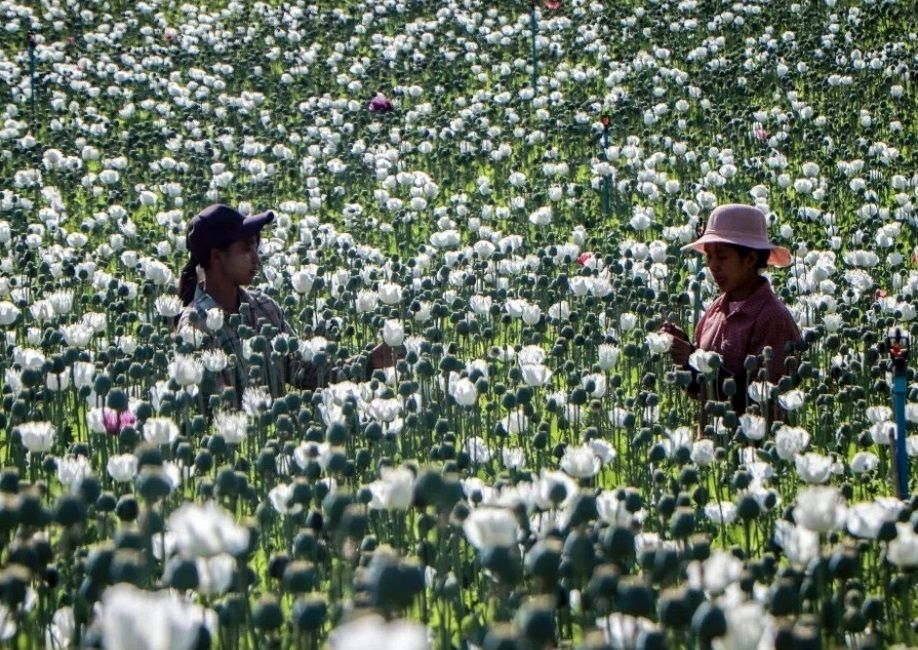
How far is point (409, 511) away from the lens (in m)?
5.75

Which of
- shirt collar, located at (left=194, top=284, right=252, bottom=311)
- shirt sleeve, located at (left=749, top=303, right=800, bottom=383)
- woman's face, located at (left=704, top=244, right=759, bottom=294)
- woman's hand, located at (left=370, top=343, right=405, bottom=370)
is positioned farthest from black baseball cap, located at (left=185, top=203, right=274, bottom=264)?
shirt sleeve, located at (left=749, top=303, right=800, bottom=383)

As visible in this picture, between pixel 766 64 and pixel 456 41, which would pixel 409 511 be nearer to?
pixel 766 64

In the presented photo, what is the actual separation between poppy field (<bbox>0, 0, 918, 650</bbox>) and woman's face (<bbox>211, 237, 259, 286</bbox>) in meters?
0.35

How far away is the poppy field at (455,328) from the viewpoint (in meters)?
3.95

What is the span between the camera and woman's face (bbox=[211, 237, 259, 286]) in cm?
741

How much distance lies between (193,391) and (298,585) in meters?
2.58

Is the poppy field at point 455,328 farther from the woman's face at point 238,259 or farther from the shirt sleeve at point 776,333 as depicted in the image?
the woman's face at point 238,259

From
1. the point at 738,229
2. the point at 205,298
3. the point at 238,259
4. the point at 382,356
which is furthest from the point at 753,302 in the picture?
the point at 205,298

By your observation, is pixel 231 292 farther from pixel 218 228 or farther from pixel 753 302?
pixel 753 302

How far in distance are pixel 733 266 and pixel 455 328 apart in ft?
4.96

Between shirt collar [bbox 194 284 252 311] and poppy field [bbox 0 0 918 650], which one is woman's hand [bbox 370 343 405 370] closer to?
poppy field [bbox 0 0 918 650]

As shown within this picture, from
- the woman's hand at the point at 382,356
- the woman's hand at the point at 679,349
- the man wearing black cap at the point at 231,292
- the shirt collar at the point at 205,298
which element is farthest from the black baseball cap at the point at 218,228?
the woman's hand at the point at 679,349

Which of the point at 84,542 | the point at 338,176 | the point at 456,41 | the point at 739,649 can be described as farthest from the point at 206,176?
the point at 739,649

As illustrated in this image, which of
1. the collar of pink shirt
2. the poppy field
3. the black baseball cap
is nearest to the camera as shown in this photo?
the poppy field
